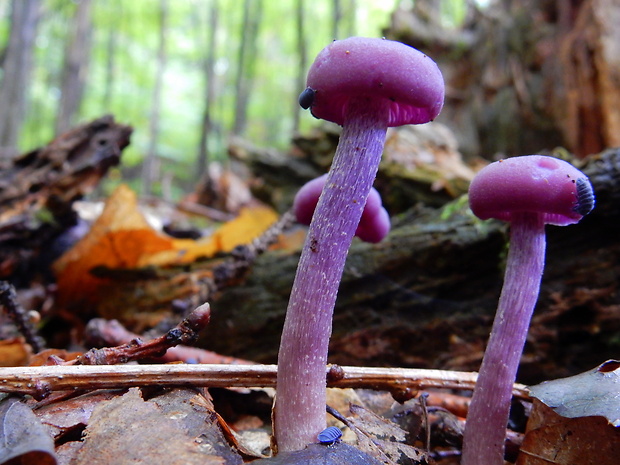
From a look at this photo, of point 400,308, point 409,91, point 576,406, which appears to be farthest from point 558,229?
point 409,91

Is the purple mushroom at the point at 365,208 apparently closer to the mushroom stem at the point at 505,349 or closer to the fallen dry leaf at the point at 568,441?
the mushroom stem at the point at 505,349

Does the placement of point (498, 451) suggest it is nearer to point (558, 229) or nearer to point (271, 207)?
point (558, 229)

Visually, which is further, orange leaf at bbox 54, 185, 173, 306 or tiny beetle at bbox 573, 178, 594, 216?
orange leaf at bbox 54, 185, 173, 306

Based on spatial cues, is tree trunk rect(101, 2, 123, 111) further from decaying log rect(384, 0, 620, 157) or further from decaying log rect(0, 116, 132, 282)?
decaying log rect(0, 116, 132, 282)

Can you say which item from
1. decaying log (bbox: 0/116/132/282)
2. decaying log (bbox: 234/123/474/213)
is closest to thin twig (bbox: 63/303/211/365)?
decaying log (bbox: 0/116/132/282)

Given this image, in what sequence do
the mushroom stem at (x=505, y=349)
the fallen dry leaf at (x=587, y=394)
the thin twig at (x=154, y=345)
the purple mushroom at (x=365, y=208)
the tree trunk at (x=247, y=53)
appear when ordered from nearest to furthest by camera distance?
the fallen dry leaf at (x=587, y=394) < the thin twig at (x=154, y=345) < the mushroom stem at (x=505, y=349) < the purple mushroom at (x=365, y=208) < the tree trunk at (x=247, y=53)

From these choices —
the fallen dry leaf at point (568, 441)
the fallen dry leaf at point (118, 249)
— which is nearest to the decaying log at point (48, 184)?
the fallen dry leaf at point (118, 249)
